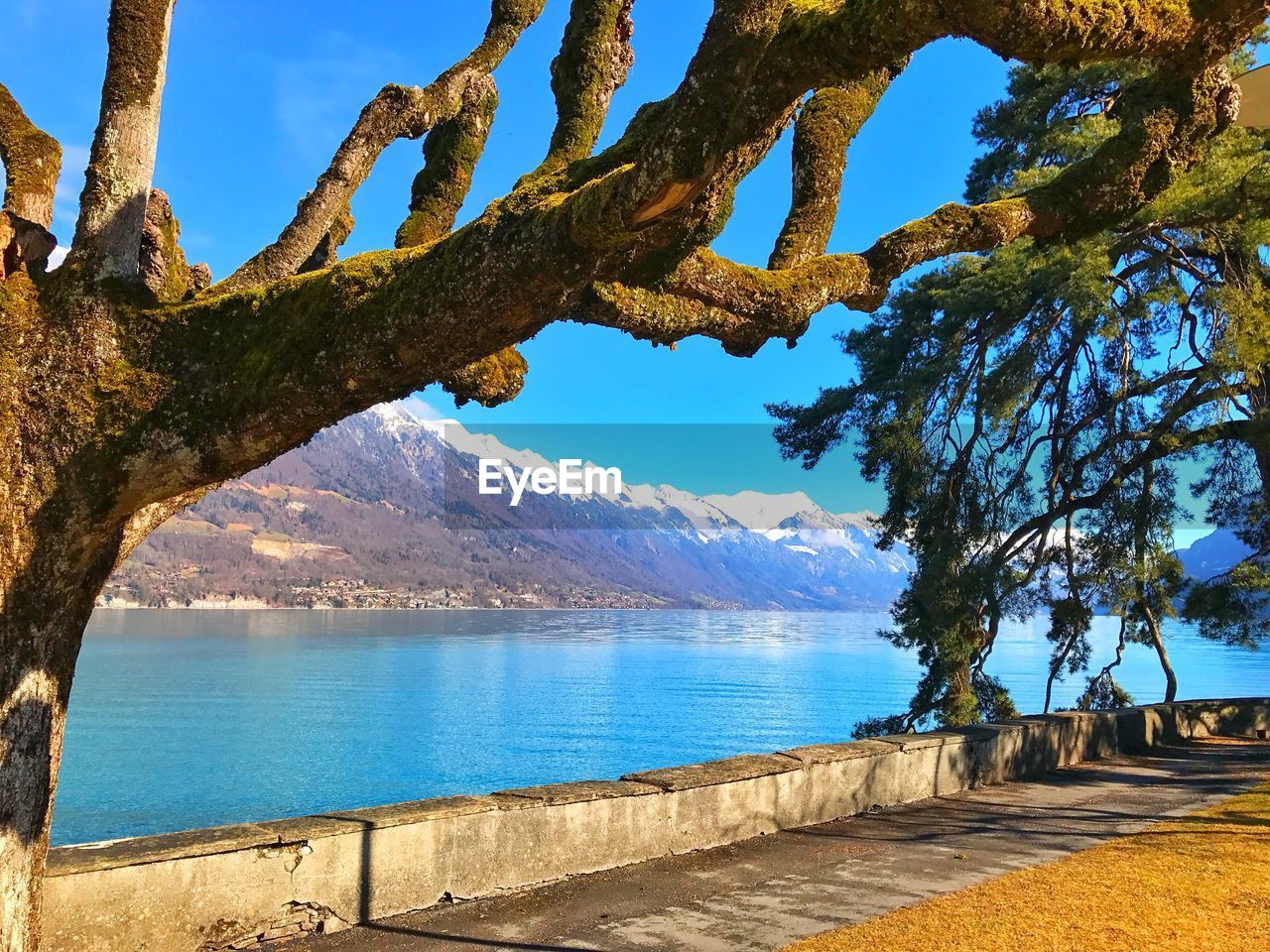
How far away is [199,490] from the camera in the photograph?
4.75m

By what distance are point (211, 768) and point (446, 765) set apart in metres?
7.82

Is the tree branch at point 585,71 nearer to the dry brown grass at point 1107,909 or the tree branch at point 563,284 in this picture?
the tree branch at point 563,284

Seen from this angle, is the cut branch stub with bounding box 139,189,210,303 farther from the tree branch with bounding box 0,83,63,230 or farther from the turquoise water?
the turquoise water

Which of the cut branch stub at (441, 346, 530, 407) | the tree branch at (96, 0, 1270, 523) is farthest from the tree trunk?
the cut branch stub at (441, 346, 530, 407)

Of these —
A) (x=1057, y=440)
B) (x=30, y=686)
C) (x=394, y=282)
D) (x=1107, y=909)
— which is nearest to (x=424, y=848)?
(x=30, y=686)

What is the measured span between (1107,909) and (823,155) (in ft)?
14.3

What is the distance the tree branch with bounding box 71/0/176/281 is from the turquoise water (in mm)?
23893

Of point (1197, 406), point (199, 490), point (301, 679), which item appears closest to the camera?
point (199, 490)

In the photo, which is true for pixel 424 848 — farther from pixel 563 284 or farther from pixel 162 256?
pixel 563 284

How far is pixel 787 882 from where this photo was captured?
6.28m

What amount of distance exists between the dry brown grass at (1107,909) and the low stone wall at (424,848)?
5.77ft

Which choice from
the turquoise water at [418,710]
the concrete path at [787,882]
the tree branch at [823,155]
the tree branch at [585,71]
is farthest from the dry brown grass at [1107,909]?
the turquoise water at [418,710]

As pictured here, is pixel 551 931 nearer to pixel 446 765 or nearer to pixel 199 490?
pixel 199 490

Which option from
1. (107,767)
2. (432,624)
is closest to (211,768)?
(107,767)
